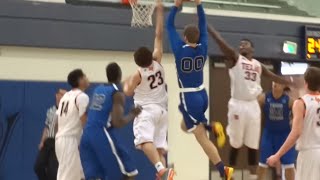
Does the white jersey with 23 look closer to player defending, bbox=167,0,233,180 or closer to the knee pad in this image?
player defending, bbox=167,0,233,180

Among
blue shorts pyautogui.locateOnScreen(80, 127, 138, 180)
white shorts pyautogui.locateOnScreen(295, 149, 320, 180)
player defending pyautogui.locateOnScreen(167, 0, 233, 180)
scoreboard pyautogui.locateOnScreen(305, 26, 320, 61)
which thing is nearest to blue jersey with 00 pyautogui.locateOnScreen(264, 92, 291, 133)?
player defending pyautogui.locateOnScreen(167, 0, 233, 180)

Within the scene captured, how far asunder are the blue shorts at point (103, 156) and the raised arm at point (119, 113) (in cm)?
24

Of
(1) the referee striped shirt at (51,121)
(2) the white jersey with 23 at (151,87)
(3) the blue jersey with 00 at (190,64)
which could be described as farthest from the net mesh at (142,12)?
(3) the blue jersey with 00 at (190,64)

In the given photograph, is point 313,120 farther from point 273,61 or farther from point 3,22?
point 273,61

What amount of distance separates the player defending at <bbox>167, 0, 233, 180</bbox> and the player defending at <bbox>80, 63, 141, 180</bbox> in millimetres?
804

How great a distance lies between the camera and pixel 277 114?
10539mm

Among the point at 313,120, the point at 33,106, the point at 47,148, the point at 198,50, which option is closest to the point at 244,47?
the point at 198,50

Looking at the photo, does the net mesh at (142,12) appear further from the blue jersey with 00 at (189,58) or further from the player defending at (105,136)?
the player defending at (105,136)

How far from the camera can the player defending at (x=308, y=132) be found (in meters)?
6.74

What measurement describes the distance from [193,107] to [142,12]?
413 centimetres

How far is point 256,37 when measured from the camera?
47.8 feet

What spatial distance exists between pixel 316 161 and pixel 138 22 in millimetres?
6372

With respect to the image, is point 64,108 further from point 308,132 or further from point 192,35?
point 308,132

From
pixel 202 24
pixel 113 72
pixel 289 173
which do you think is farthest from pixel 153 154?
pixel 289 173
